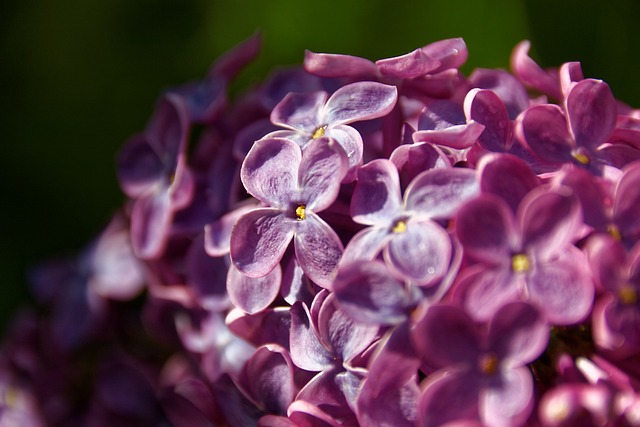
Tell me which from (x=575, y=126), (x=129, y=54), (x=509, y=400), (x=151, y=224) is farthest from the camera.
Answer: (x=129, y=54)

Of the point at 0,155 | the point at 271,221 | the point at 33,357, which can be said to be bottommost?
the point at 33,357

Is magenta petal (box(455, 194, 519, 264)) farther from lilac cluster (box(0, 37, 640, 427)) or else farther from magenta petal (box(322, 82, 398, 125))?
magenta petal (box(322, 82, 398, 125))

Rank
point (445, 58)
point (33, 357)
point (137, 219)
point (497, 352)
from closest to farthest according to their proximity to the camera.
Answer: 1. point (497, 352)
2. point (445, 58)
3. point (137, 219)
4. point (33, 357)

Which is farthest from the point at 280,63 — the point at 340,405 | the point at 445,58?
the point at 340,405

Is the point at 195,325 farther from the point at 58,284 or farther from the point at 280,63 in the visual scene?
the point at 280,63

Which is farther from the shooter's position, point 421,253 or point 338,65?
Answer: point 338,65

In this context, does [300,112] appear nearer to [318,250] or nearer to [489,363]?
[318,250]

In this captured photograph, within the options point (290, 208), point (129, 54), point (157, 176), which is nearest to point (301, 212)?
point (290, 208)
